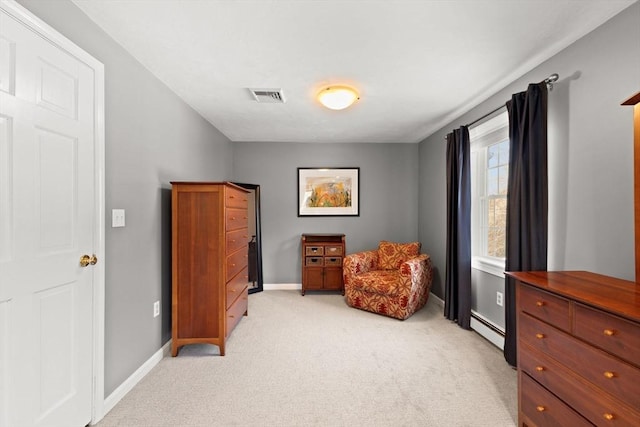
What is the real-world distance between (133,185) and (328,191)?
314cm

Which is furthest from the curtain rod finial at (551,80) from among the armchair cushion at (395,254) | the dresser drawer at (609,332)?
the armchair cushion at (395,254)

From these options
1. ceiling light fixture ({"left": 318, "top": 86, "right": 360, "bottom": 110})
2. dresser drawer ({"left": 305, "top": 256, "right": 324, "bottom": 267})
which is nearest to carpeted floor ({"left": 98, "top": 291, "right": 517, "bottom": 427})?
dresser drawer ({"left": 305, "top": 256, "right": 324, "bottom": 267})

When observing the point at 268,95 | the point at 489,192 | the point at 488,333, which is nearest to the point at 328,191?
the point at 268,95

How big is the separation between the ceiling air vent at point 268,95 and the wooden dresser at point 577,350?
2.45 m

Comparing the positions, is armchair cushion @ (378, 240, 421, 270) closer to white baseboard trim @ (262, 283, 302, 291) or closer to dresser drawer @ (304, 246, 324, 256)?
dresser drawer @ (304, 246, 324, 256)

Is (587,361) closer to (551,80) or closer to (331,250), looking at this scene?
(551,80)

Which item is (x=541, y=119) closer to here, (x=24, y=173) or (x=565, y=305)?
(x=565, y=305)

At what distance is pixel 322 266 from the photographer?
15.0 feet

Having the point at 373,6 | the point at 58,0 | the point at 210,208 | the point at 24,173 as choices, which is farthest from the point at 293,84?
the point at 24,173

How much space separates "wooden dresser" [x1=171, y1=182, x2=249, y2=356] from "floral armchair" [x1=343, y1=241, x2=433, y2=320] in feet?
5.90

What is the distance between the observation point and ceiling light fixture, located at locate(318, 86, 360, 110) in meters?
2.68

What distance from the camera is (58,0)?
5.10 feet

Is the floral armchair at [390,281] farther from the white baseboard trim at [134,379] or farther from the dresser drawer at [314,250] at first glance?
the white baseboard trim at [134,379]

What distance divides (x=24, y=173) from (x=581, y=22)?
3180mm
